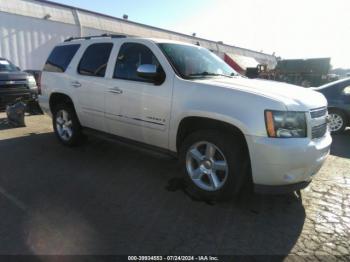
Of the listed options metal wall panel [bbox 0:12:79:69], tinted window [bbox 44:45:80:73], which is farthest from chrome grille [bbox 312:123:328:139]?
metal wall panel [bbox 0:12:79:69]

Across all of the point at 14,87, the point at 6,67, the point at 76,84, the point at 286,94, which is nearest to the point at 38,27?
the point at 6,67

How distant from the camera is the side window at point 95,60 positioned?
498 centimetres

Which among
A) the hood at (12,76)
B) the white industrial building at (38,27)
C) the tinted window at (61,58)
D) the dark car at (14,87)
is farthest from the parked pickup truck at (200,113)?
the white industrial building at (38,27)

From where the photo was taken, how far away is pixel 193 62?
4.36 metres

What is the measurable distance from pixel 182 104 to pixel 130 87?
1.01 metres

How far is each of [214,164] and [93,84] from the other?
2.57m

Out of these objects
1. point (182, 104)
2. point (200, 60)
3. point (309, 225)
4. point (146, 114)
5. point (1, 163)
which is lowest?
point (1, 163)

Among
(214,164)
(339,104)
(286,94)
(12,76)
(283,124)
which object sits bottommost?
(12,76)

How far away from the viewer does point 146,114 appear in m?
4.21

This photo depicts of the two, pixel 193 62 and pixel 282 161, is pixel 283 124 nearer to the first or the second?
pixel 282 161

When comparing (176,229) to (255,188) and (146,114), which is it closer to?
(255,188)

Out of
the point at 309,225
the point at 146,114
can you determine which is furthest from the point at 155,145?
the point at 309,225

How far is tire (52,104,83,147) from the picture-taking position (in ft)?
18.6

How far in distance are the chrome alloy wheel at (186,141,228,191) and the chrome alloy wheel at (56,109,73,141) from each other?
294 cm
